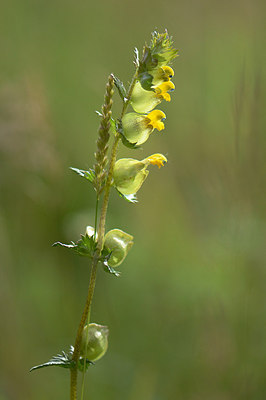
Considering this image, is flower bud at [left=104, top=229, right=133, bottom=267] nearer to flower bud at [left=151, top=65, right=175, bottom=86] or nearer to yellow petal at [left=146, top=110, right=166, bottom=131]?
yellow petal at [left=146, top=110, right=166, bottom=131]

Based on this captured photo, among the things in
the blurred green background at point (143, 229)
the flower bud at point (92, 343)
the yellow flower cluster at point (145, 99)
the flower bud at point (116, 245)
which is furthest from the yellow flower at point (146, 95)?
the blurred green background at point (143, 229)

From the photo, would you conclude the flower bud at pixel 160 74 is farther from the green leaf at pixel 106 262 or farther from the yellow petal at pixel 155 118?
the green leaf at pixel 106 262

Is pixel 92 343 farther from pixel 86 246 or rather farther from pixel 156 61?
pixel 156 61

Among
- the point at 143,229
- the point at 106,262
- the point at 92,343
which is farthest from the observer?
the point at 143,229

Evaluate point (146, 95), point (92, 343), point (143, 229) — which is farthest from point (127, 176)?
point (143, 229)

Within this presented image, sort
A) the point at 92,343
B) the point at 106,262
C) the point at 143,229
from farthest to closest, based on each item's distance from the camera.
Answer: the point at 143,229
the point at 92,343
the point at 106,262
